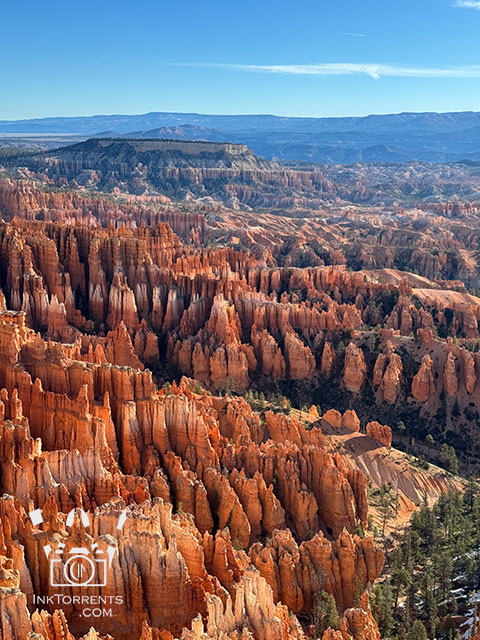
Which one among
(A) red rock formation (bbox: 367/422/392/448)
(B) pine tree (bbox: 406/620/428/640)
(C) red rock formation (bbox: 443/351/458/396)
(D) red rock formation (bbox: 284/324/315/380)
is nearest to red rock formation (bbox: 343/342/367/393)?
(D) red rock formation (bbox: 284/324/315/380)

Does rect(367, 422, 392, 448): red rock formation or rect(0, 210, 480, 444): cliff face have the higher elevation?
rect(0, 210, 480, 444): cliff face

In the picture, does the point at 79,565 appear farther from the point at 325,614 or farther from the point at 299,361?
the point at 299,361

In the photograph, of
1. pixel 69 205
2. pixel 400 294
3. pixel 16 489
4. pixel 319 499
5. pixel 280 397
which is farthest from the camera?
pixel 69 205

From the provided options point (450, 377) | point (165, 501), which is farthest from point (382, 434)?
point (165, 501)

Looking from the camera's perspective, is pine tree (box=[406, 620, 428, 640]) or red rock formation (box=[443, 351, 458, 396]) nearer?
pine tree (box=[406, 620, 428, 640])

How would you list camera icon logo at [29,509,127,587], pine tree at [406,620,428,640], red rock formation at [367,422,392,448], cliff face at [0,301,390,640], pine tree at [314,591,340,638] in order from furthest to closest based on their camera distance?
red rock formation at [367,422,392,448], pine tree at [406,620,428,640], pine tree at [314,591,340,638], camera icon logo at [29,509,127,587], cliff face at [0,301,390,640]

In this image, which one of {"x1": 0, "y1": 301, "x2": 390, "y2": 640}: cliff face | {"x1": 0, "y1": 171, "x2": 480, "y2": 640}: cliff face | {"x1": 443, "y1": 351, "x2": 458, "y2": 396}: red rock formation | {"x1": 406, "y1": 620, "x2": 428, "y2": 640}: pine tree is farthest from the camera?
{"x1": 443, "y1": 351, "x2": 458, "y2": 396}: red rock formation

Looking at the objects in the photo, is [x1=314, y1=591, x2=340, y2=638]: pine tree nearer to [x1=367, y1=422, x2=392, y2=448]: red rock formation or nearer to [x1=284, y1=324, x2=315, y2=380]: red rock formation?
[x1=367, y1=422, x2=392, y2=448]: red rock formation

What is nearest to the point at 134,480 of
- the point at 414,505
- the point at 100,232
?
the point at 414,505

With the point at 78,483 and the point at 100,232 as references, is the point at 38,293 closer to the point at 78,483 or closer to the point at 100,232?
the point at 100,232
